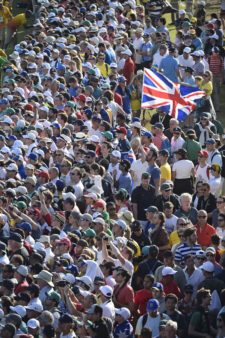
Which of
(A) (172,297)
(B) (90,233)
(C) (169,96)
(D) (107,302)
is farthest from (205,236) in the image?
(C) (169,96)

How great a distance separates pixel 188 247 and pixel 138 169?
2.90 m

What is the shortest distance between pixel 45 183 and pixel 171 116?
525cm

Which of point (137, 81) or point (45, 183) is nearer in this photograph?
point (45, 183)

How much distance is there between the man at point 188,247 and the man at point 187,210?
3.95 feet

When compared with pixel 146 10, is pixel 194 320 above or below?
below

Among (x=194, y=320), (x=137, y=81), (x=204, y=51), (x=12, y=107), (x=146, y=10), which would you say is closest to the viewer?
(x=194, y=320)

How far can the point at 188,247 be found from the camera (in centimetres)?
1543

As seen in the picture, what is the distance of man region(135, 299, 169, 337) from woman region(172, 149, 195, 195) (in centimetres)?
505

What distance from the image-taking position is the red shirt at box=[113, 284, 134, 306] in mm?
14188

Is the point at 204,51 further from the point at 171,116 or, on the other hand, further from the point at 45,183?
the point at 45,183

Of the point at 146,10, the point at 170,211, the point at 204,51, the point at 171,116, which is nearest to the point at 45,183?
the point at 170,211

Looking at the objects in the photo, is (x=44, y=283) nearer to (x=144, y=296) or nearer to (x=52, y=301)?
(x=52, y=301)

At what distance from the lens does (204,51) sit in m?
27.0

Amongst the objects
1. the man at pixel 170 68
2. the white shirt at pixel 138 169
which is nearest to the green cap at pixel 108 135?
the white shirt at pixel 138 169
